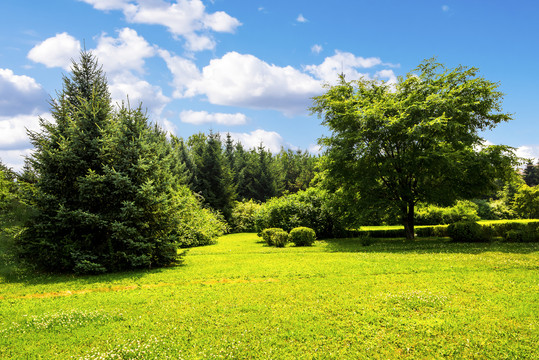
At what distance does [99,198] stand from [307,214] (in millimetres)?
15112

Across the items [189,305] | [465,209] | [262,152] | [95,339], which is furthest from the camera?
[262,152]

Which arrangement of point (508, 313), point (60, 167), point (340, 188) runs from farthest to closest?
point (340, 188) < point (60, 167) < point (508, 313)

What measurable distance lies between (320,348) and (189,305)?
3653 millimetres

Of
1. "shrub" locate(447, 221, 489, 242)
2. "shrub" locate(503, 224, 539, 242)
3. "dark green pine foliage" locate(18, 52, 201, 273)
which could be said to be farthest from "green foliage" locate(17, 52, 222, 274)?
"shrub" locate(503, 224, 539, 242)

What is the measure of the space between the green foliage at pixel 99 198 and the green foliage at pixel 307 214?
461 inches

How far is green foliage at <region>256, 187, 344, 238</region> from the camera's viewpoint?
2386cm

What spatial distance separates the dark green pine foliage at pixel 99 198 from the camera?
12062 mm

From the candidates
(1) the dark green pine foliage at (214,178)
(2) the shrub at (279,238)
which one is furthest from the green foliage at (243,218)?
(2) the shrub at (279,238)

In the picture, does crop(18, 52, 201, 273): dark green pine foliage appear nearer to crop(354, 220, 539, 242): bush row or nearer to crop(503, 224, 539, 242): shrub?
crop(354, 220, 539, 242): bush row

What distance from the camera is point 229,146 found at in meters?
59.5

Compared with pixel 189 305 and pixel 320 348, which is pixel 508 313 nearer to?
→ pixel 320 348

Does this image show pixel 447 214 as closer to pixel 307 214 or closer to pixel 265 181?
pixel 307 214

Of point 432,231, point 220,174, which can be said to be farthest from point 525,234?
point 220,174

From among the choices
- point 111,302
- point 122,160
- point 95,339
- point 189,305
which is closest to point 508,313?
point 189,305
